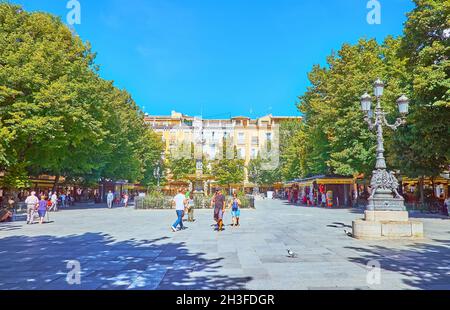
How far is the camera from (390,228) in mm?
11641

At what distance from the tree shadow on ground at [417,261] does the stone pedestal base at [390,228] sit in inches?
31.9

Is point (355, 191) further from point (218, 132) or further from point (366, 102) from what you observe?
point (218, 132)

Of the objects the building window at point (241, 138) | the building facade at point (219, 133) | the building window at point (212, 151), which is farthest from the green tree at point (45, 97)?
the building window at point (241, 138)

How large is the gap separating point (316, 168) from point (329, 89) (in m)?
8.61

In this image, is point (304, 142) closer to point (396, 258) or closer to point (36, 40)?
point (36, 40)

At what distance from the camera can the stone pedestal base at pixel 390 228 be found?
1162 cm

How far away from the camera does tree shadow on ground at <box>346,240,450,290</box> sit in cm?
636

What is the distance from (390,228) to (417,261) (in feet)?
12.1

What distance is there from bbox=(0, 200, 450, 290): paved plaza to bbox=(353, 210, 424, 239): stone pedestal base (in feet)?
1.64

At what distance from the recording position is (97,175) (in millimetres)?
40938

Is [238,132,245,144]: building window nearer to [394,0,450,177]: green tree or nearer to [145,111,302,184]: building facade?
[145,111,302,184]: building facade

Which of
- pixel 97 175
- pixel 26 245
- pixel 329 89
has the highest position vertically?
pixel 329 89

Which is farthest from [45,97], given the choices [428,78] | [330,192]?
[330,192]
